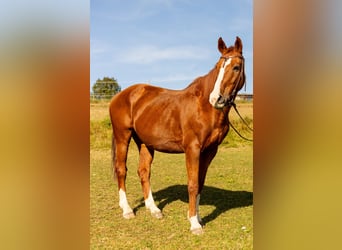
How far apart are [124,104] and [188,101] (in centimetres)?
115

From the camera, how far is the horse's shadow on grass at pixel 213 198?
3.87 m

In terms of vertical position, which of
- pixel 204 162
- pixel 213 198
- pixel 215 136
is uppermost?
pixel 215 136

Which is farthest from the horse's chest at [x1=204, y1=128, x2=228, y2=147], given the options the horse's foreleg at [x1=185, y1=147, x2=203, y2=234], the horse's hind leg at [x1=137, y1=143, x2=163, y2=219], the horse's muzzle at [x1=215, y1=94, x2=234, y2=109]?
the horse's hind leg at [x1=137, y1=143, x2=163, y2=219]

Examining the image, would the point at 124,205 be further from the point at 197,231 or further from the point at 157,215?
the point at 197,231

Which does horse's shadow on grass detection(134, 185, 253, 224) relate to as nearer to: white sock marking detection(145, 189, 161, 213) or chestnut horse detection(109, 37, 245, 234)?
white sock marking detection(145, 189, 161, 213)

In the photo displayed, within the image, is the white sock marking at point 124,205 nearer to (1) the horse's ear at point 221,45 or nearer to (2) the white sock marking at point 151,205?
(2) the white sock marking at point 151,205

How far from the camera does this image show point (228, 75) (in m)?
2.38

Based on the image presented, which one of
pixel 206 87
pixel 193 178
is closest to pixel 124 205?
pixel 193 178

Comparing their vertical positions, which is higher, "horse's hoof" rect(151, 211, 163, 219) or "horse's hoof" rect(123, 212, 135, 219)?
"horse's hoof" rect(123, 212, 135, 219)

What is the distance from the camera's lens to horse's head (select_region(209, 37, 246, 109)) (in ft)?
7.72

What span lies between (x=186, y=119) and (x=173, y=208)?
5.04 feet

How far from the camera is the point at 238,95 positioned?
238 cm
